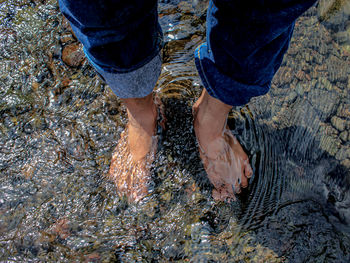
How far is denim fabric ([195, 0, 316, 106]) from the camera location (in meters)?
0.83

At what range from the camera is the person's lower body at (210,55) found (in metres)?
0.82

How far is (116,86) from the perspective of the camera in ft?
3.79

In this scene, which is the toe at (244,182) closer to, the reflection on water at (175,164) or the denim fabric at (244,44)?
the reflection on water at (175,164)

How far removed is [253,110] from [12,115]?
1472mm

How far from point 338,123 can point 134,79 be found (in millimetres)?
1188

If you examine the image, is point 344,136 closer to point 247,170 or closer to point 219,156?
point 247,170

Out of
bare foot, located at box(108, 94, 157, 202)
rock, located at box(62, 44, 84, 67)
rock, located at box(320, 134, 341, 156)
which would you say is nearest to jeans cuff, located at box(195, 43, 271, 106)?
bare foot, located at box(108, 94, 157, 202)

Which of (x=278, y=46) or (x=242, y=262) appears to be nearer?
(x=278, y=46)

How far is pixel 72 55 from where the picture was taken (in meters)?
1.95

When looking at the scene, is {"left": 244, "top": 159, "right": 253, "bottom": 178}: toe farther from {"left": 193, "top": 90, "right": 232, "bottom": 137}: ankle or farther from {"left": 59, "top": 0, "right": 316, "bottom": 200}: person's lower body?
{"left": 193, "top": 90, "right": 232, "bottom": 137}: ankle

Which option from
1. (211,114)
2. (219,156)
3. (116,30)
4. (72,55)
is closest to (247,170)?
(219,156)

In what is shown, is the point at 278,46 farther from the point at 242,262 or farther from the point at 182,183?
the point at 242,262

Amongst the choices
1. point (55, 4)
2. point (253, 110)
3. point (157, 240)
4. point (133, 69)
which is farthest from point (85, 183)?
point (55, 4)

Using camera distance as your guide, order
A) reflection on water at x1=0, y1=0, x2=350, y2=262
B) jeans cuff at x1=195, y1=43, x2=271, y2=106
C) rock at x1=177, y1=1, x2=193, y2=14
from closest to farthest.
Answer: jeans cuff at x1=195, y1=43, x2=271, y2=106 → reflection on water at x1=0, y1=0, x2=350, y2=262 → rock at x1=177, y1=1, x2=193, y2=14
